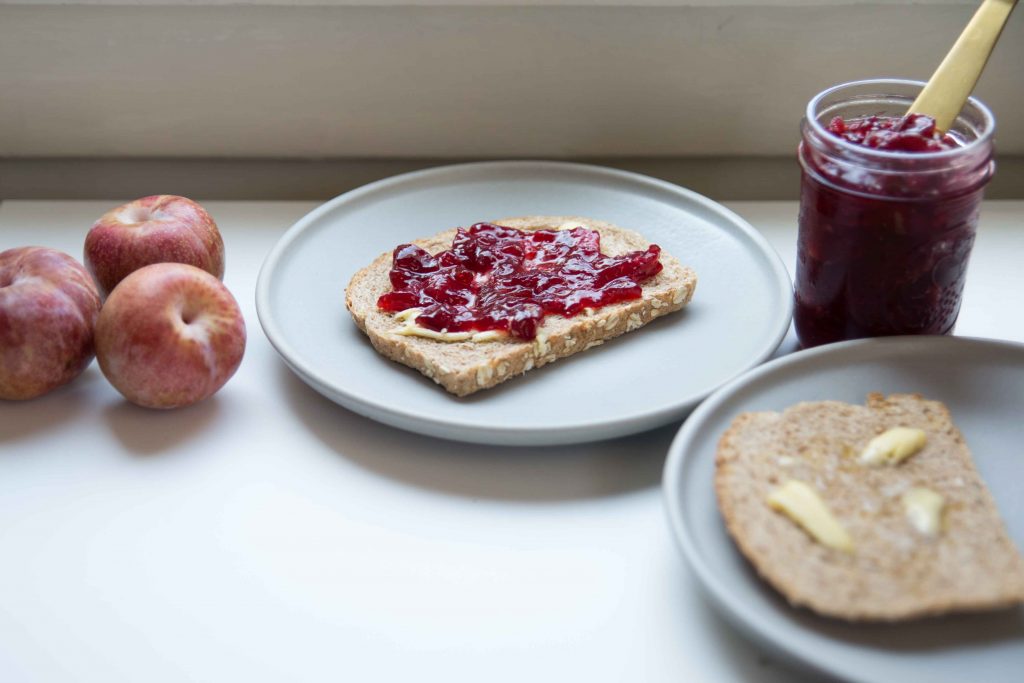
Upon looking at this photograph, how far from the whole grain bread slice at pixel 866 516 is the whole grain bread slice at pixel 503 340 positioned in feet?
1.29

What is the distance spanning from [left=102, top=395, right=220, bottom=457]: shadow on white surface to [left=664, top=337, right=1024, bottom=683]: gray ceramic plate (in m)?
0.81

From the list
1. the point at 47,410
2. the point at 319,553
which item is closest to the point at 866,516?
the point at 319,553

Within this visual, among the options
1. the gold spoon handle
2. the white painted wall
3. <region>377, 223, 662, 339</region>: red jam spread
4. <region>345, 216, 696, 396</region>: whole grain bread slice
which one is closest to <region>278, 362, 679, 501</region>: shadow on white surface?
<region>345, 216, 696, 396</region>: whole grain bread slice

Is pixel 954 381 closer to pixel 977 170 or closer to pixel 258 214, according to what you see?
pixel 977 170

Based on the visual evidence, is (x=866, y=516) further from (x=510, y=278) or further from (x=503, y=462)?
(x=510, y=278)

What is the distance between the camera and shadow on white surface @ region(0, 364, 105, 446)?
1646 mm

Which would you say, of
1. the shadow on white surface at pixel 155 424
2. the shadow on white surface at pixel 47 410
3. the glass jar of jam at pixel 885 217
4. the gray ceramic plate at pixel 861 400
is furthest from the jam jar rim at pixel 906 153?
the shadow on white surface at pixel 47 410

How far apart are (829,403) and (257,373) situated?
98cm

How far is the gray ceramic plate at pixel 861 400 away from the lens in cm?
115

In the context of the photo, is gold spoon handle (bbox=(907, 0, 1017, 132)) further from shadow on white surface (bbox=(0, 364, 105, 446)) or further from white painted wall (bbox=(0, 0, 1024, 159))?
shadow on white surface (bbox=(0, 364, 105, 446))

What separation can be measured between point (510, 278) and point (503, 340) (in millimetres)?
188

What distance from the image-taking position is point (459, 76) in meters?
2.26

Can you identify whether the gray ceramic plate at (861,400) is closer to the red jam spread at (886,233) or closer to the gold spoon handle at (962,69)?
the red jam spread at (886,233)

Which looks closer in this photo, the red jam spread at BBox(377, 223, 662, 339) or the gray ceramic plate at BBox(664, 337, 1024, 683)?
the gray ceramic plate at BBox(664, 337, 1024, 683)
